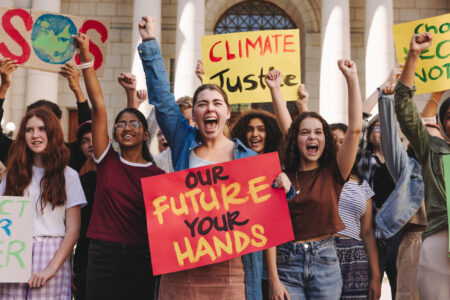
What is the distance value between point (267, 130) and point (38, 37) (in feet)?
11.0

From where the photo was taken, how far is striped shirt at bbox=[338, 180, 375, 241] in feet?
14.2

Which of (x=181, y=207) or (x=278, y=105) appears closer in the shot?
(x=181, y=207)

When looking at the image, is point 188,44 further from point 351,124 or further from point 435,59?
point 351,124

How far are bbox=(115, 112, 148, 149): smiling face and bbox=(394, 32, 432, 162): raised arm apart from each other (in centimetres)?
197

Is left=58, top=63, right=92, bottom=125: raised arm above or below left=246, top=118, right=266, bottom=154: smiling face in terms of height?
above

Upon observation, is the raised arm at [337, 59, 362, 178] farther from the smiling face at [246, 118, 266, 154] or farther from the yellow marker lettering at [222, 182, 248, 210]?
the smiling face at [246, 118, 266, 154]

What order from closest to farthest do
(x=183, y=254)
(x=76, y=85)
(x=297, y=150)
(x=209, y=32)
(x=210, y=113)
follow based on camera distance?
(x=183, y=254) → (x=210, y=113) → (x=297, y=150) → (x=76, y=85) → (x=209, y=32)

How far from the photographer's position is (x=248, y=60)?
607cm

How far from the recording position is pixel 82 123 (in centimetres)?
518

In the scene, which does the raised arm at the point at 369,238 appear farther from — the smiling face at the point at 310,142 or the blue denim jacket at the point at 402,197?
the smiling face at the point at 310,142

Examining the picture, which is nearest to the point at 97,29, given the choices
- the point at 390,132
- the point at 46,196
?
the point at 46,196

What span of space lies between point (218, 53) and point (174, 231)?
10.8 feet

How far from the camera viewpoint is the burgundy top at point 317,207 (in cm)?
372

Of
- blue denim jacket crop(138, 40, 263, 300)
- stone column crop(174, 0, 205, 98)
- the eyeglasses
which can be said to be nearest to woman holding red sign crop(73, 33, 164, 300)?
the eyeglasses
